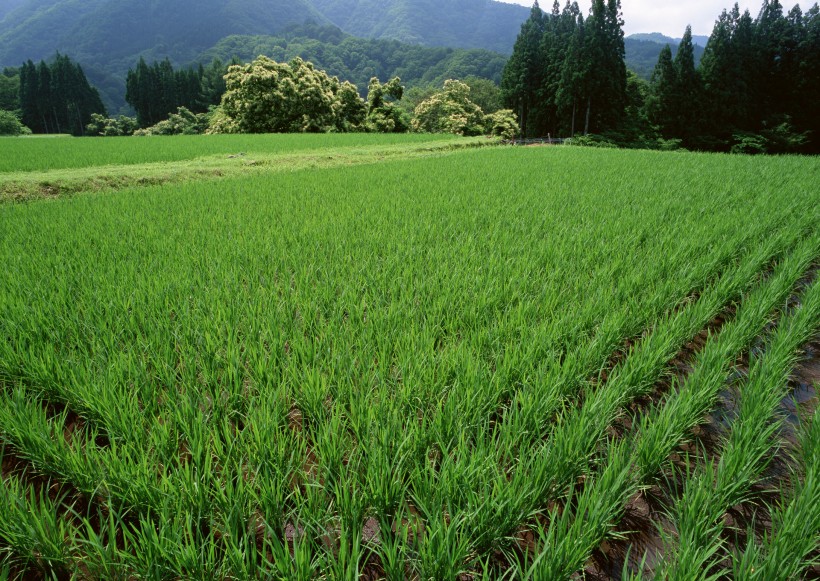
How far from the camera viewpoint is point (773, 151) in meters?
28.8

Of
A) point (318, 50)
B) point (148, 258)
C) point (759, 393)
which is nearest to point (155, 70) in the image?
point (148, 258)

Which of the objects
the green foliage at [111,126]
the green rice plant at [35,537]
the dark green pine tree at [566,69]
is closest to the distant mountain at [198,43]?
the dark green pine tree at [566,69]

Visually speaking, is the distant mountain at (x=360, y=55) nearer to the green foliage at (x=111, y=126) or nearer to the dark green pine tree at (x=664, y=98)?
the green foliage at (x=111, y=126)

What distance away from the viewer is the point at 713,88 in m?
29.3

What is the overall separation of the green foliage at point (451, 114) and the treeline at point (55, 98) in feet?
114

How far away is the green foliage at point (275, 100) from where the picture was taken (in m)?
25.9

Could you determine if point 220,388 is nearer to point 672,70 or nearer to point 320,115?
point 320,115

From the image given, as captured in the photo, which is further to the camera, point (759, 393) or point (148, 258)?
point (148, 258)

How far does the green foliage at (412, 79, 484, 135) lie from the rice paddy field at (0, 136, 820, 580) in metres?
27.7

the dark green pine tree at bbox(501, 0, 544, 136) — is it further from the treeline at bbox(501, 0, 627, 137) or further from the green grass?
the green grass

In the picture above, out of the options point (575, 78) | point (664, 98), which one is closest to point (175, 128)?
point (575, 78)

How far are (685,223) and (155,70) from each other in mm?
56026

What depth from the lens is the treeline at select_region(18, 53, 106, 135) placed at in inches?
1725

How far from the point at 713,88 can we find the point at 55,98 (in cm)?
5860
